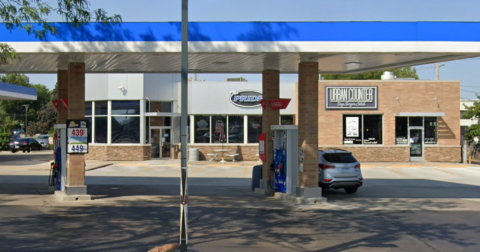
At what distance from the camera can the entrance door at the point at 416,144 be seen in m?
34.4

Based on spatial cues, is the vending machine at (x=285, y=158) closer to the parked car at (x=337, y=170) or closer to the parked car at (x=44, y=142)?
the parked car at (x=337, y=170)

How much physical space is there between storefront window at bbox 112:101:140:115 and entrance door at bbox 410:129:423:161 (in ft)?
61.4

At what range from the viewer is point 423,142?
34.3 m

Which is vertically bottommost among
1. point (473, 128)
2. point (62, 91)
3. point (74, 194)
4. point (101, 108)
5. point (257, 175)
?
point (74, 194)

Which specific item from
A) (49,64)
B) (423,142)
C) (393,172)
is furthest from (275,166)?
(423,142)

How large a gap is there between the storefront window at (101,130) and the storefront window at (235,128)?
841 centimetres

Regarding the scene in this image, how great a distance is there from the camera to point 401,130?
34.4 metres

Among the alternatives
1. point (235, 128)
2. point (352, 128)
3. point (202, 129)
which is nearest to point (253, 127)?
point (235, 128)

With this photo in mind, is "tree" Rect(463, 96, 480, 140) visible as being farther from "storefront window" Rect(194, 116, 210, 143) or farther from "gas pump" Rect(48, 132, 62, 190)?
"gas pump" Rect(48, 132, 62, 190)

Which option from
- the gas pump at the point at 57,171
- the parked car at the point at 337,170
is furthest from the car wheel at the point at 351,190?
the gas pump at the point at 57,171

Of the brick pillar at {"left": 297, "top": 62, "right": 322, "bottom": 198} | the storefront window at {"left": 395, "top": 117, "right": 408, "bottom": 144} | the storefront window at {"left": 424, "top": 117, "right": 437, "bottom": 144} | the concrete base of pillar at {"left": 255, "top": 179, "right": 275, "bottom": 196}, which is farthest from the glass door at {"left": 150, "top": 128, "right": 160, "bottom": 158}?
the brick pillar at {"left": 297, "top": 62, "right": 322, "bottom": 198}

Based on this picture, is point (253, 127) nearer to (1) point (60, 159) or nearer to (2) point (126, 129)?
(2) point (126, 129)

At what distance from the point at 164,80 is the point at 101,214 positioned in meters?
22.8

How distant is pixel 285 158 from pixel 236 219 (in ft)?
14.4
